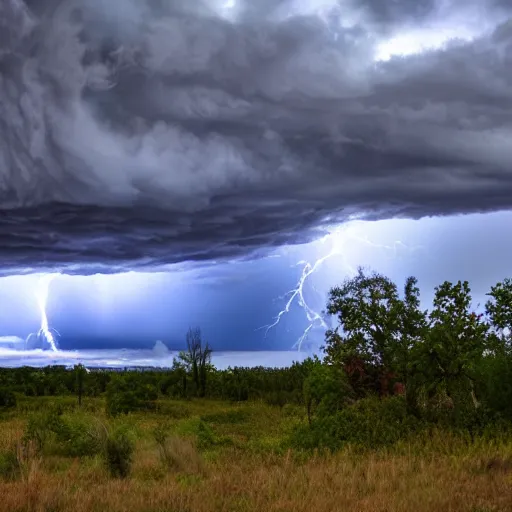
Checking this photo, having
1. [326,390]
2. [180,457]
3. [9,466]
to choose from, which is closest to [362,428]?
[326,390]

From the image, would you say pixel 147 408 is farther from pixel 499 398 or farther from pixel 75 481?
pixel 75 481

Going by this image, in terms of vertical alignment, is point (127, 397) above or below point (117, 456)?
below

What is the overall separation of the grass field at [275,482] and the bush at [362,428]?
115 cm

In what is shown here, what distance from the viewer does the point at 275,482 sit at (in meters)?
12.0

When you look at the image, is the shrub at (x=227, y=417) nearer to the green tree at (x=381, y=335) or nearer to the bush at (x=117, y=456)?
the green tree at (x=381, y=335)

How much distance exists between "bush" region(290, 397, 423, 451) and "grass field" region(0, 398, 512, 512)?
1.15 metres

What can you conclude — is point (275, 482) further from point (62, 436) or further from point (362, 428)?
point (62, 436)

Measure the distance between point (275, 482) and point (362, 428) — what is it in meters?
8.39

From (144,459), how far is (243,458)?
2.39 m

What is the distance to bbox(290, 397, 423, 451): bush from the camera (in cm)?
1892

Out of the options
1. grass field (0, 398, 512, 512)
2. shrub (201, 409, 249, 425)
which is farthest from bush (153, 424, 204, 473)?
shrub (201, 409, 249, 425)

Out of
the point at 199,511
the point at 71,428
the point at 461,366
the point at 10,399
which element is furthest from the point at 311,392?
the point at 10,399

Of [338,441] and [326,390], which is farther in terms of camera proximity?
[326,390]

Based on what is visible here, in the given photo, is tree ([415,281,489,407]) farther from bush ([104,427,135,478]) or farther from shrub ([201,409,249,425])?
shrub ([201,409,249,425])
